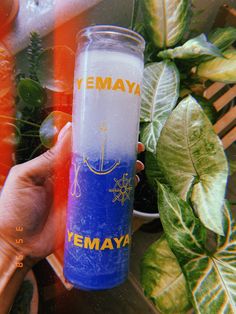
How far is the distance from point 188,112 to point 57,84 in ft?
1.06

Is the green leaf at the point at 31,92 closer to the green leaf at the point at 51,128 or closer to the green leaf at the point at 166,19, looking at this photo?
the green leaf at the point at 51,128

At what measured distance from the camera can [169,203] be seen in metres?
0.56

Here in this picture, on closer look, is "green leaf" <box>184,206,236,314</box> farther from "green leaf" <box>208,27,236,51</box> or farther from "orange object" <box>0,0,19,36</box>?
"orange object" <box>0,0,19,36</box>

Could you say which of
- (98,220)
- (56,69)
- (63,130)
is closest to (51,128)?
(63,130)

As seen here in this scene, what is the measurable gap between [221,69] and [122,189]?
14.7 inches

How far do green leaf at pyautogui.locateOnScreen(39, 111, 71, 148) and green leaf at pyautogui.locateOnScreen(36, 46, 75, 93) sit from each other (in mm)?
78

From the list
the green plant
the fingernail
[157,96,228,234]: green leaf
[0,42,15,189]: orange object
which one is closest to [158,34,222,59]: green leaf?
the green plant

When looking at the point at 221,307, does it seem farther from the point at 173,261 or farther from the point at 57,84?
the point at 57,84

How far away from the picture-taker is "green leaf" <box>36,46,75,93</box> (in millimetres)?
700

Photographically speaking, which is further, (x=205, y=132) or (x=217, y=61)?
(x=217, y=61)

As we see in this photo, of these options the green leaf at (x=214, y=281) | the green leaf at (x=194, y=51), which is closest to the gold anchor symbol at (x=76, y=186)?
the green leaf at (x=214, y=281)

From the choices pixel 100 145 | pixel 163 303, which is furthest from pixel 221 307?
pixel 100 145

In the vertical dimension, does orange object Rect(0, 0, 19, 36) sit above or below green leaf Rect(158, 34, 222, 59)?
A: above

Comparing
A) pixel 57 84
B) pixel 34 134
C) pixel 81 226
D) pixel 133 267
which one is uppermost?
pixel 57 84
